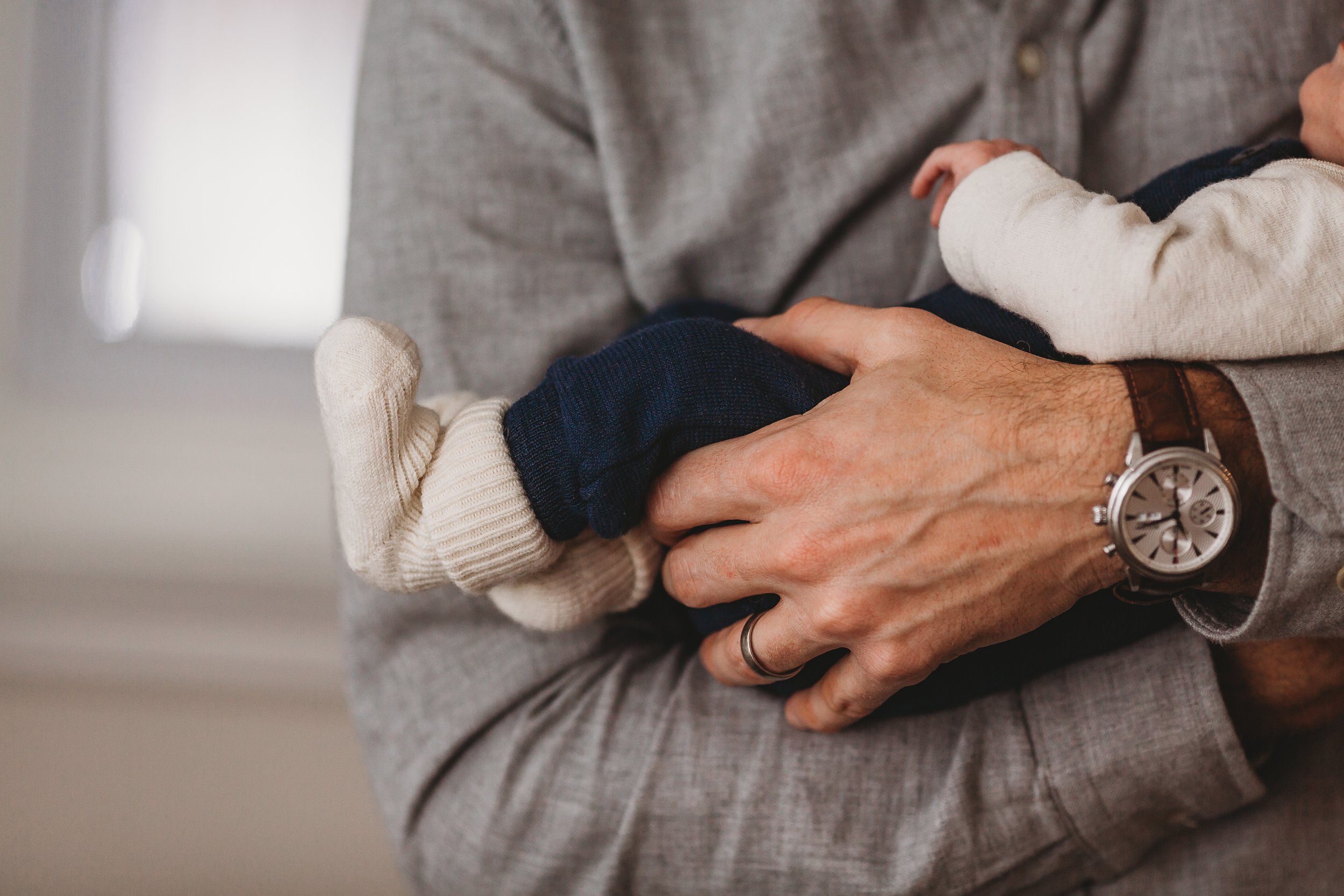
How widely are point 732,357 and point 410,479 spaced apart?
0.91ft

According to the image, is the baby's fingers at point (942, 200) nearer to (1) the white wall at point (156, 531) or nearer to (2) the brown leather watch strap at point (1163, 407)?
(2) the brown leather watch strap at point (1163, 407)

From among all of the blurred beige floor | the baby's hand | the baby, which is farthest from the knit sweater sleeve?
the blurred beige floor

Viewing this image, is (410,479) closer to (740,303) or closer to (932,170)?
(740,303)

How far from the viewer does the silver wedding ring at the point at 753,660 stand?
2.38ft

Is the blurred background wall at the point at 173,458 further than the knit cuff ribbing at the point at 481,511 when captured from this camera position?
Yes

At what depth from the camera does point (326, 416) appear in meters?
0.66

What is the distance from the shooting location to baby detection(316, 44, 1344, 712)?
63 cm

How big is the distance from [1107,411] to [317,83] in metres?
1.33

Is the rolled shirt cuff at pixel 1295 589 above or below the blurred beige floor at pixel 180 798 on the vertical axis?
above

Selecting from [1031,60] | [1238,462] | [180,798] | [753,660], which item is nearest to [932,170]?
[1031,60]

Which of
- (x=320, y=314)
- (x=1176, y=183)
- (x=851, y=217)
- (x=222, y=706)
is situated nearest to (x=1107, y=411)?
(x=1176, y=183)

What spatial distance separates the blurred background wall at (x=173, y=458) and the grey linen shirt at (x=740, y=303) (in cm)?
59

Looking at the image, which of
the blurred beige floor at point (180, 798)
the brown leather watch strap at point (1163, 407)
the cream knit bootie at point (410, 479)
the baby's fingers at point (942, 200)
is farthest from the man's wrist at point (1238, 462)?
the blurred beige floor at point (180, 798)

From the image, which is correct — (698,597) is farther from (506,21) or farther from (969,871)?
(506,21)
